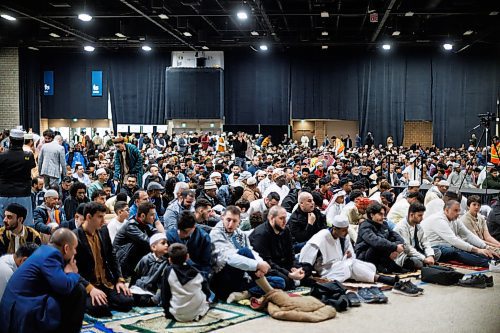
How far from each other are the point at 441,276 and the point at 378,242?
724 millimetres

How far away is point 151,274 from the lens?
18.1ft

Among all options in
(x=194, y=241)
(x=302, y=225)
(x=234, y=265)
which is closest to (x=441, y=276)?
(x=302, y=225)

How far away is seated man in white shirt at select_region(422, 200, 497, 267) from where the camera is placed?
7.31 m

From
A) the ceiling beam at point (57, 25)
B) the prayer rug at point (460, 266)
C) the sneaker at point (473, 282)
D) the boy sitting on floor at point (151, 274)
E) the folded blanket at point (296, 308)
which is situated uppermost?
the ceiling beam at point (57, 25)

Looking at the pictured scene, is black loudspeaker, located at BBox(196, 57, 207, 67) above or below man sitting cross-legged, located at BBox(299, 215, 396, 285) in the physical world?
above

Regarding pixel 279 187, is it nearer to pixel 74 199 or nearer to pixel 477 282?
pixel 74 199

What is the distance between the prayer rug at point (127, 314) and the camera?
16.1 feet

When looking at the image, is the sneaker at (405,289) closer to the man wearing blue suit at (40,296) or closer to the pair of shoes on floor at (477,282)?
the pair of shoes on floor at (477,282)

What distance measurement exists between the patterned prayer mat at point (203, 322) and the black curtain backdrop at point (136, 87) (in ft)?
68.2

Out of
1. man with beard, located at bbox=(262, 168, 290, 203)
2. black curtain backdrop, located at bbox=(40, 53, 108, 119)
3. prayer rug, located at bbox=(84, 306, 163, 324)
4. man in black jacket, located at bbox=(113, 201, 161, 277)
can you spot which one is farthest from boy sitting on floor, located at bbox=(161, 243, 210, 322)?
black curtain backdrop, located at bbox=(40, 53, 108, 119)

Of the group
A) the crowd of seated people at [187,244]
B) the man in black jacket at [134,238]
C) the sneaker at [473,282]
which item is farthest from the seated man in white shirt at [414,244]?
the man in black jacket at [134,238]

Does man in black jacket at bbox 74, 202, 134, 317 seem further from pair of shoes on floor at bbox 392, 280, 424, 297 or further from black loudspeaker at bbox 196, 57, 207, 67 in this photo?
black loudspeaker at bbox 196, 57, 207, 67

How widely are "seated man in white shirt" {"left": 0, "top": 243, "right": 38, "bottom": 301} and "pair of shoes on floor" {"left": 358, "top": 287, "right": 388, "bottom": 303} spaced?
2.92 metres

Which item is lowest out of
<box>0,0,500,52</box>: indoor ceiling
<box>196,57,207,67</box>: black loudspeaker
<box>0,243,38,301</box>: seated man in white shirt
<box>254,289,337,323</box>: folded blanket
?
<box>254,289,337,323</box>: folded blanket
